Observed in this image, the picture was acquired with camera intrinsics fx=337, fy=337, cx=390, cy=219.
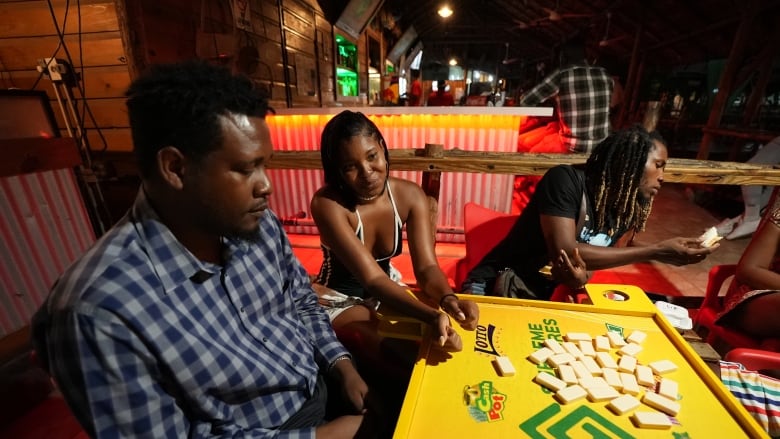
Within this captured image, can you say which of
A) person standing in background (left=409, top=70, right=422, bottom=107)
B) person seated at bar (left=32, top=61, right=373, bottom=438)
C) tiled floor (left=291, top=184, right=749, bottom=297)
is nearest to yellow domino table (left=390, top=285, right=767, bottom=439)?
person seated at bar (left=32, top=61, right=373, bottom=438)

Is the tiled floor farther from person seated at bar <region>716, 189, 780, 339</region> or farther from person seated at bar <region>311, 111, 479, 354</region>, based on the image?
person seated at bar <region>311, 111, 479, 354</region>

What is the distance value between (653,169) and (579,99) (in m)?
3.11

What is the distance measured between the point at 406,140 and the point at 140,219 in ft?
13.5

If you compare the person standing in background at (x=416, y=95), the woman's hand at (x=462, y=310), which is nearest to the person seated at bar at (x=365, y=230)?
the woman's hand at (x=462, y=310)

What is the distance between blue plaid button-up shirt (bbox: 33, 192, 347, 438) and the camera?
2.71ft

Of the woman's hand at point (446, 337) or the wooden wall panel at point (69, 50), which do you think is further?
the wooden wall panel at point (69, 50)

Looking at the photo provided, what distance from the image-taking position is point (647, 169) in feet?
6.91

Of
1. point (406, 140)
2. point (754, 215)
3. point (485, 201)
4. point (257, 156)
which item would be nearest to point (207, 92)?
point (257, 156)

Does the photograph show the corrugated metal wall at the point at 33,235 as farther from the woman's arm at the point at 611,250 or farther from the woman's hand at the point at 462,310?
the woman's arm at the point at 611,250

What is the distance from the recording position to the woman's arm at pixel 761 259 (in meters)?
2.08

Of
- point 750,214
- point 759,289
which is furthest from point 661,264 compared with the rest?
point 759,289

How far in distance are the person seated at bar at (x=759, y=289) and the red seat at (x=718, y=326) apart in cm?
4

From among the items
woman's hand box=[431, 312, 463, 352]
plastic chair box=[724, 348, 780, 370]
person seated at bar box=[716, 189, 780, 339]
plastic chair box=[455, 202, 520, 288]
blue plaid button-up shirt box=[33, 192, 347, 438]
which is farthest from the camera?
plastic chair box=[455, 202, 520, 288]

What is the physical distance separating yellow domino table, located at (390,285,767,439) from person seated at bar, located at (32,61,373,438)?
15.1 inches
